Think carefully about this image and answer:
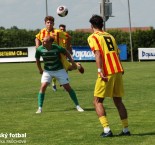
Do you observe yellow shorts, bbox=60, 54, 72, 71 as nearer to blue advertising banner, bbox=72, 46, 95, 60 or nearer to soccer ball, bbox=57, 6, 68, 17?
soccer ball, bbox=57, 6, 68, 17

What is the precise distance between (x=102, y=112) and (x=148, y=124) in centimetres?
174

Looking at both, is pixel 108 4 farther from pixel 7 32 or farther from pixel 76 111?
pixel 76 111

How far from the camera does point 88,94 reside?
18.2 m

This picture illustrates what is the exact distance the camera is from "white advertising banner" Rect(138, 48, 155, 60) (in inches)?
2039

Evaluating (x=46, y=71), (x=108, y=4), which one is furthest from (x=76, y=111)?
(x=108, y=4)

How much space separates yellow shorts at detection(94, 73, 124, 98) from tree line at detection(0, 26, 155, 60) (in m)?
45.3

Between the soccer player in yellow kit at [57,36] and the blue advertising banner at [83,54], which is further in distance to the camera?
the blue advertising banner at [83,54]

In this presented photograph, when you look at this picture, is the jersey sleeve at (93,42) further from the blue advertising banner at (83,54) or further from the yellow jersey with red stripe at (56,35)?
the blue advertising banner at (83,54)

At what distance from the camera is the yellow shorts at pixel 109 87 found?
9.70 m

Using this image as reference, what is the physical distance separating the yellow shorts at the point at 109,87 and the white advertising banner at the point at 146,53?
4211 cm

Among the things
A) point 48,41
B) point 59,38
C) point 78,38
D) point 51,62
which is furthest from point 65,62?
point 78,38

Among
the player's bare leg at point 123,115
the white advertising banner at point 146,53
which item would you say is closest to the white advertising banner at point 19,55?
the white advertising banner at point 146,53

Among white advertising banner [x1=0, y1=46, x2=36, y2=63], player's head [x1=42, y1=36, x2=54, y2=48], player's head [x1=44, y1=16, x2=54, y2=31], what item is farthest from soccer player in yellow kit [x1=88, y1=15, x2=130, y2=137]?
white advertising banner [x1=0, y1=46, x2=36, y2=63]

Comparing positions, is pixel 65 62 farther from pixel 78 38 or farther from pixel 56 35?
pixel 78 38
